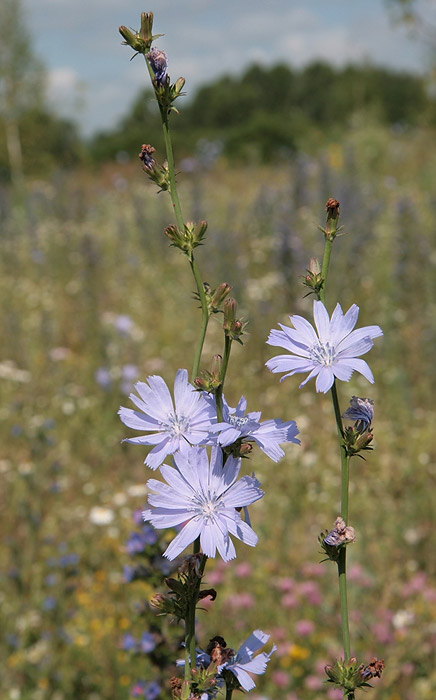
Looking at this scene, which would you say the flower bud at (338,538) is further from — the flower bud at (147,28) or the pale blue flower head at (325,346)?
the flower bud at (147,28)

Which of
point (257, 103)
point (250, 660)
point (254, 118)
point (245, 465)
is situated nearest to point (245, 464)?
point (245, 465)

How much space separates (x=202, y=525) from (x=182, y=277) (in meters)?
6.37

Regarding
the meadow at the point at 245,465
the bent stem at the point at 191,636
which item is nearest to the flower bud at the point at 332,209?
the bent stem at the point at 191,636

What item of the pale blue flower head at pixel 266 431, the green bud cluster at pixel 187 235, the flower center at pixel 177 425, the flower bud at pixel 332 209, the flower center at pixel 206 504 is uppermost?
the green bud cluster at pixel 187 235

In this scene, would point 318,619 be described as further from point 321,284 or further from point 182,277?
point 182,277

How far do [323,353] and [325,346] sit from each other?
0.4 inches

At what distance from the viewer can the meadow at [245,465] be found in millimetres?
2711

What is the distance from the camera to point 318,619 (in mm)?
2930

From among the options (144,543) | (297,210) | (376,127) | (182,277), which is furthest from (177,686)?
(376,127)

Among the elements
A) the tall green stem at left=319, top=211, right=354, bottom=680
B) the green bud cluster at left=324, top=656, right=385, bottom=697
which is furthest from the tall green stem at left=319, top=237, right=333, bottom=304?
the green bud cluster at left=324, top=656, right=385, bottom=697

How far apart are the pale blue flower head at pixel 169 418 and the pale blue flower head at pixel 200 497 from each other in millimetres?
31

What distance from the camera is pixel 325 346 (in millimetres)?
895

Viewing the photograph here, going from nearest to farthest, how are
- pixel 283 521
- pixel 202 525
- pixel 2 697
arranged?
1. pixel 202 525
2. pixel 2 697
3. pixel 283 521

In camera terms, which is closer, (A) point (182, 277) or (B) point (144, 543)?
(B) point (144, 543)
